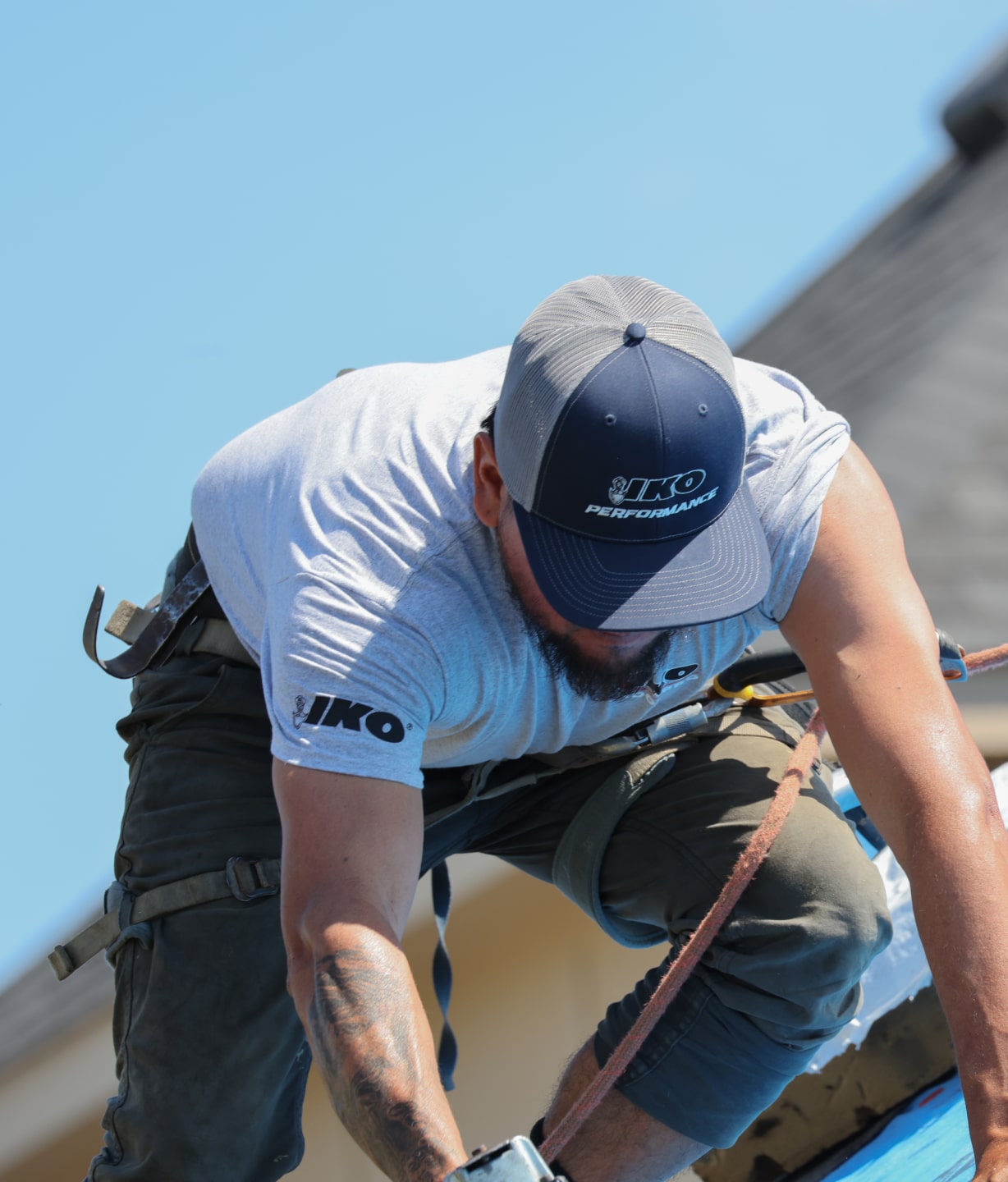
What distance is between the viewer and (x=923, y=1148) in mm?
2650

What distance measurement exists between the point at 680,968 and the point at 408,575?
73cm

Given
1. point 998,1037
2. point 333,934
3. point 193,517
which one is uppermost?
point 193,517

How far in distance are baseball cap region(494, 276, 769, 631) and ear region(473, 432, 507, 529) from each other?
0.20ft

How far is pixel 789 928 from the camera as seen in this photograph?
2135 millimetres

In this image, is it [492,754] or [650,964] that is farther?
[650,964]

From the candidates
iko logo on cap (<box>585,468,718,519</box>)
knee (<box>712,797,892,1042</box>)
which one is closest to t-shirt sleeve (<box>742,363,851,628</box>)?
iko logo on cap (<box>585,468,718,519</box>)

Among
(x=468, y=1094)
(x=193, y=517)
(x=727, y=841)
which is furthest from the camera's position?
(x=468, y=1094)

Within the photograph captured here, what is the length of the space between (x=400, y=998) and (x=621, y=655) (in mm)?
595

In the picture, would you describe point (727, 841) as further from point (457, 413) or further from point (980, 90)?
point (980, 90)

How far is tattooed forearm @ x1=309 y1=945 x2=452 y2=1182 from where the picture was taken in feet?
5.43

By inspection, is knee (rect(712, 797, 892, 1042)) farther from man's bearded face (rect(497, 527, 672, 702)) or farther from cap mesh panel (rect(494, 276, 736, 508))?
cap mesh panel (rect(494, 276, 736, 508))

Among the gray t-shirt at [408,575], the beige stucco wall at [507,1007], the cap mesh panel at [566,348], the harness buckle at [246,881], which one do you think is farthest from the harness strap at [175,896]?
the cap mesh panel at [566,348]

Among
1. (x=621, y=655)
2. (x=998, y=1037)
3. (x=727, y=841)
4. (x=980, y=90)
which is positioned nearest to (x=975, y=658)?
(x=727, y=841)

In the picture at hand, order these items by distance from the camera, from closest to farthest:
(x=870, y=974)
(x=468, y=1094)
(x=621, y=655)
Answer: (x=621, y=655), (x=870, y=974), (x=468, y=1094)
